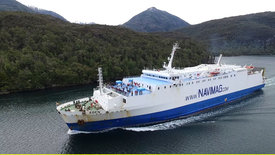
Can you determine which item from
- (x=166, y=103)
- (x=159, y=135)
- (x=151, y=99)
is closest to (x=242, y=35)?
(x=166, y=103)

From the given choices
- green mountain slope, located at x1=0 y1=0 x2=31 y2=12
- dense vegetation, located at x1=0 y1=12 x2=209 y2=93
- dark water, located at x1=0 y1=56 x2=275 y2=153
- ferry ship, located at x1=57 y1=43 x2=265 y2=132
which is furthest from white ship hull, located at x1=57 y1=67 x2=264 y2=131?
green mountain slope, located at x1=0 y1=0 x2=31 y2=12

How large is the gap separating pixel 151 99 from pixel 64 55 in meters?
32.8

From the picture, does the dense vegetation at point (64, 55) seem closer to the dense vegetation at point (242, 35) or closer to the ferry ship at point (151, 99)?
the ferry ship at point (151, 99)

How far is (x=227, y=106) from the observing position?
2480cm

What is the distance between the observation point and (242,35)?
429 ft

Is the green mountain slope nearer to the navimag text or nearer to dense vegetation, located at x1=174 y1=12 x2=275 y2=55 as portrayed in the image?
dense vegetation, located at x1=174 y1=12 x2=275 y2=55

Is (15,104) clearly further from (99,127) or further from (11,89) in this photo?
(99,127)

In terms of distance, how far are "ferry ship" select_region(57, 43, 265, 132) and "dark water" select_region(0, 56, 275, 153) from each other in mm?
971

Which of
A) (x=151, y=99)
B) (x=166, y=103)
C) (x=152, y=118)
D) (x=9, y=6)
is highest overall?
(x=9, y=6)

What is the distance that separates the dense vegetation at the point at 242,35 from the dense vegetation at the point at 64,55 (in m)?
60.4

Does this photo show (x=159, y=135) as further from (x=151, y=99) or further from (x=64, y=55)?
(x=64, y=55)

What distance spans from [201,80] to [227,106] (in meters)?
6.11

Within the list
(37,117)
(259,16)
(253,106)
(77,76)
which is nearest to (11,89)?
(77,76)

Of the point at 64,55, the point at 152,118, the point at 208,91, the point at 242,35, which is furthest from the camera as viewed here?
the point at 242,35
